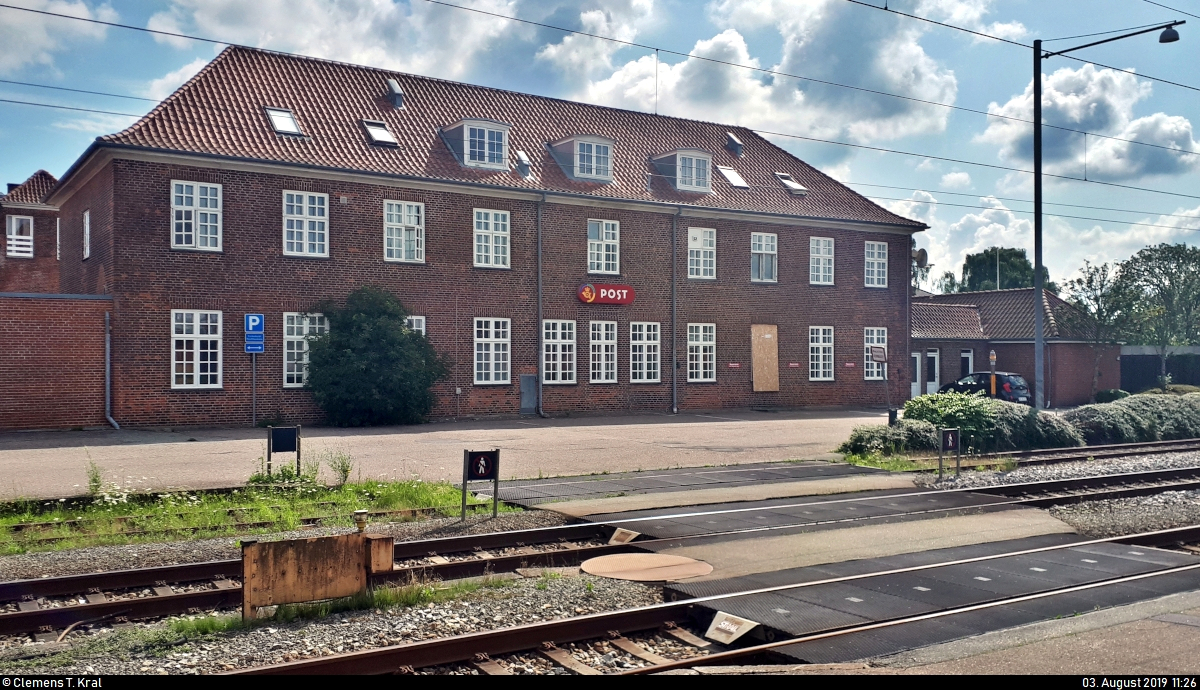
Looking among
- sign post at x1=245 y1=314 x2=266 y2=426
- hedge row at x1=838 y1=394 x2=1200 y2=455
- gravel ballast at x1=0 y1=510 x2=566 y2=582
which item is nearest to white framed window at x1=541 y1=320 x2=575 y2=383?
sign post at x1=245 y1=314 x2=266 y2=426

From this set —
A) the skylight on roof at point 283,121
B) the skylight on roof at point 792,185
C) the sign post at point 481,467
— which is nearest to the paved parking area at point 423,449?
the sign post at point 481,467

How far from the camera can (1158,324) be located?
47.1 metres

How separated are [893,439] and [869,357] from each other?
17959 mm

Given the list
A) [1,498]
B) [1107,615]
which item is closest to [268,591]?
[1107,615]

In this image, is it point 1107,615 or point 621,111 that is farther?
point 621,111

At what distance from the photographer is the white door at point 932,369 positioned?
42406 mm

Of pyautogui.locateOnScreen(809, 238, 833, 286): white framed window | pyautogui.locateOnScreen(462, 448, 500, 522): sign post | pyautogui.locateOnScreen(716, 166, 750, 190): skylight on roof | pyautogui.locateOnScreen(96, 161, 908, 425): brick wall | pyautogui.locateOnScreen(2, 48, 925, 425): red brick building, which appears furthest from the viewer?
pyautogui.locateOnScreen(809, 238, 833, 286): white framed window

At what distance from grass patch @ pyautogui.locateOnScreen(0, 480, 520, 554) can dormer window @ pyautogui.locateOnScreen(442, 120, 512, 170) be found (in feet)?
56.9

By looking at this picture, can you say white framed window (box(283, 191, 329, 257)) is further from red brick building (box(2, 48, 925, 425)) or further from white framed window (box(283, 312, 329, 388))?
white framed window (box(283, 312, 329, 388))

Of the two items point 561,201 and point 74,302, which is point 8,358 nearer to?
point 74,302

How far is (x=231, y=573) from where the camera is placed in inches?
359

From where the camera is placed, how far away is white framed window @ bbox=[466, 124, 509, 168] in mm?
30484

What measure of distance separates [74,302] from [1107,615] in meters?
23.8

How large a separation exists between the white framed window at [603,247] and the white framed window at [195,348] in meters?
11.8
